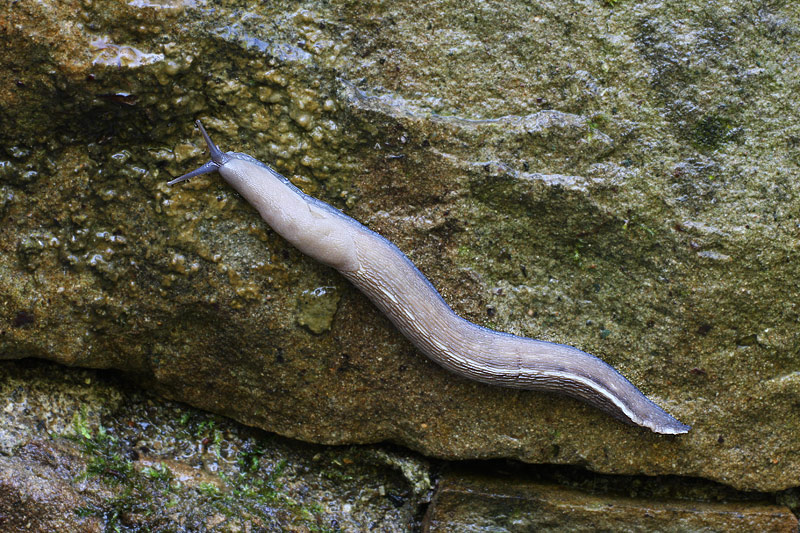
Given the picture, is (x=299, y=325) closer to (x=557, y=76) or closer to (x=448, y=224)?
(x=448, y=224)

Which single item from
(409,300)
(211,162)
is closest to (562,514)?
(409,300)

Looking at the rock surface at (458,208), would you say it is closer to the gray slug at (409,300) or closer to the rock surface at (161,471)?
the gray slug at (409,300)

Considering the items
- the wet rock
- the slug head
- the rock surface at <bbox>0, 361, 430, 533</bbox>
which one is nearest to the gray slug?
the slug head

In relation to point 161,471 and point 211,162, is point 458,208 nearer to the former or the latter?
point 211,162

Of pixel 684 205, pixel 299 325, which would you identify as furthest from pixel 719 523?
pixel 299 325

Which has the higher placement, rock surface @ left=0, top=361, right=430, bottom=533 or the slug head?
the slug head

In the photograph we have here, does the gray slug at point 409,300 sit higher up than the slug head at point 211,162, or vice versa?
the slug head at point 211,162

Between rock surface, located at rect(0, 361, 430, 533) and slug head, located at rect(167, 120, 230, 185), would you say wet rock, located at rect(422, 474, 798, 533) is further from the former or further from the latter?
slug head, located at rect(167, 120, 230, 185)

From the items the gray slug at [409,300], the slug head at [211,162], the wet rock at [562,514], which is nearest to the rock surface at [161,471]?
the wet rock at [562,514]
